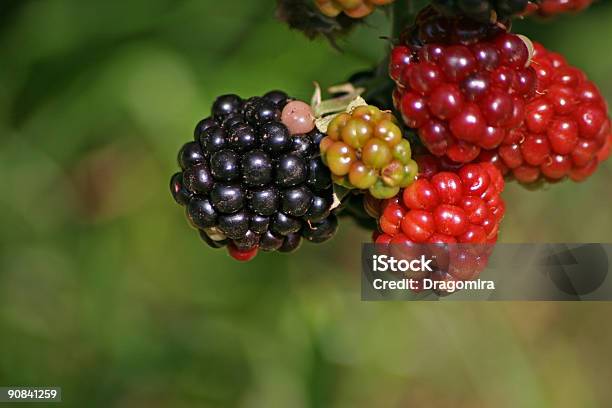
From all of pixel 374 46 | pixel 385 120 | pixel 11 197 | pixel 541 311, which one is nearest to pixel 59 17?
pixel 11 197

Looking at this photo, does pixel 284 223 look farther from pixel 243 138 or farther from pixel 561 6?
pixel 561 6

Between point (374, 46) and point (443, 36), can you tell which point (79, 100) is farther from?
point (443, 36)

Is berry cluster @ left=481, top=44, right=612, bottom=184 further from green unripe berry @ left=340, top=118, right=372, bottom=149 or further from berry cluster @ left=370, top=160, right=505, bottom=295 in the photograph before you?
green unripe berry @ left=340, top=118, right=372, bottom=149

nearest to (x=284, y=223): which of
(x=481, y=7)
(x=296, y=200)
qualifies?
(x=296, y=200)

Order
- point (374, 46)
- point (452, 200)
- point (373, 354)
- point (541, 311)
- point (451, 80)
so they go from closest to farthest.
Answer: point (451, 80) → point (452, 200) → point (374, 46) → point (373, 354) → point (541, 311)
